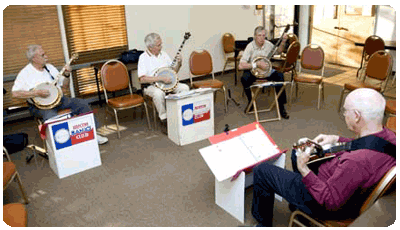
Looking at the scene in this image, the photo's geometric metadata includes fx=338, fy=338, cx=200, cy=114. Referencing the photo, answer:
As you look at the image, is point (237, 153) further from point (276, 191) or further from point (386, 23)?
point (386, 23)

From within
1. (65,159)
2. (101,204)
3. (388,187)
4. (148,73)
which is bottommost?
(101,204)

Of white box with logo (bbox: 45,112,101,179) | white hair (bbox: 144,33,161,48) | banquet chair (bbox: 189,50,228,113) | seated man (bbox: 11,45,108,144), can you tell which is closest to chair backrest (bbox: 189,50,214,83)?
banquet chair (bbox: 189,50,228,113)

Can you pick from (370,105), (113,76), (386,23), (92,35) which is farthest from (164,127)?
(386,23)

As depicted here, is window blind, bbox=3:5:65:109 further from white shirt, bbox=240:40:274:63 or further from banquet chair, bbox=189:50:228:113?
white shirt, bbox=240:40:274:63

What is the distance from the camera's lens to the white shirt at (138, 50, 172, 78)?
4.50 m

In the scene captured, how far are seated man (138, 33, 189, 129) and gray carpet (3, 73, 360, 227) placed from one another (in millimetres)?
427

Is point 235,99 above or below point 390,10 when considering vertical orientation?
below

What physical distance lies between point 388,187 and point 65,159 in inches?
114

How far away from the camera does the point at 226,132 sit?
2.73 meters

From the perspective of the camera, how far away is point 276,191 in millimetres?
2289

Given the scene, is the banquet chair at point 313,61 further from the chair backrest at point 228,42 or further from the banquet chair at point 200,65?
the chair backrest at point 228,42

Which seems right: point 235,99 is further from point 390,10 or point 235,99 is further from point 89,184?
point 390,10

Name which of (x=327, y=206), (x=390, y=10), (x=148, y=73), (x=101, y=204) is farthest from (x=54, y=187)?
(x=390, y=10)

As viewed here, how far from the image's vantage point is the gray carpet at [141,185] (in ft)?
9.23
